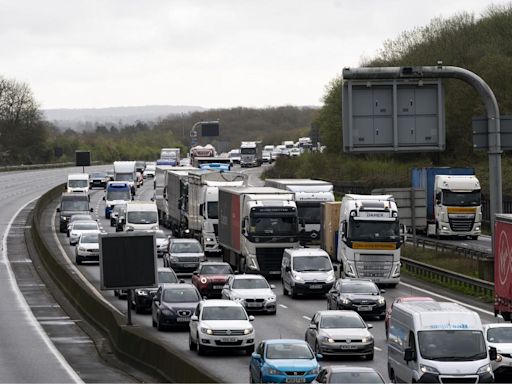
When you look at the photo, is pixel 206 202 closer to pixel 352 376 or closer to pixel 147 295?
pixel 147 295

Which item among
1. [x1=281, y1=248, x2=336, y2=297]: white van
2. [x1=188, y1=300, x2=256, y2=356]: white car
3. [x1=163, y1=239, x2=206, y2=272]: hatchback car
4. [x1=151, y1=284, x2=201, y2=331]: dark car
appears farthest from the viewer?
[x1=163, y1=239, x2=206, y2=272]: hatchback car

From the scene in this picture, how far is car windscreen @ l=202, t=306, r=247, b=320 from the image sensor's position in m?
35.1

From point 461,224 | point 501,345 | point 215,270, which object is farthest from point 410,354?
point 461,224

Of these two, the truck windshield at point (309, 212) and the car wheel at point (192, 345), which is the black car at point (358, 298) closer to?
the car wheel at point (192, 345)

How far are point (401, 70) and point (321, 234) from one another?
2423 cm

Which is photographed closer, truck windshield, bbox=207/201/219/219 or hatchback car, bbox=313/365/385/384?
hatchback car, bbox=313/365/385/384

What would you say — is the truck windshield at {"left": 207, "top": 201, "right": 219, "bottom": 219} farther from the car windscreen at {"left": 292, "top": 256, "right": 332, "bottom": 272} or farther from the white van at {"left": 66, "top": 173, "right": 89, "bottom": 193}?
the white van at {"left": 66, "top": 173, "right": 89, "bottom": 193}

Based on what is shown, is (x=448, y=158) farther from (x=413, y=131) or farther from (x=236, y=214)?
(x=413, y=131)

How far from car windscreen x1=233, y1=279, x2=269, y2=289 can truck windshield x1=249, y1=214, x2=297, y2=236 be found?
9.71 m

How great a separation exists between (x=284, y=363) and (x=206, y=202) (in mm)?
39870

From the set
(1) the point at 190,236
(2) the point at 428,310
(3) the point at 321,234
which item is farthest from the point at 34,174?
(2) the point at 428,310

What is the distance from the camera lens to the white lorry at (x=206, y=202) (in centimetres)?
6675

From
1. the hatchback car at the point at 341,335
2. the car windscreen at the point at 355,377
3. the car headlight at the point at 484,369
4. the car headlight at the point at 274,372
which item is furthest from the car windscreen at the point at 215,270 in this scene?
the car windscreen at the point at 355,377

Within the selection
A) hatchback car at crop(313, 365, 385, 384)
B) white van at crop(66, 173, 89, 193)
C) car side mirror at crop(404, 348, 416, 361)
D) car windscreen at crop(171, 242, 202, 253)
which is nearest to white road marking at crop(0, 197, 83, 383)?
car windscreen at crop(171, 242, 202, 253)
